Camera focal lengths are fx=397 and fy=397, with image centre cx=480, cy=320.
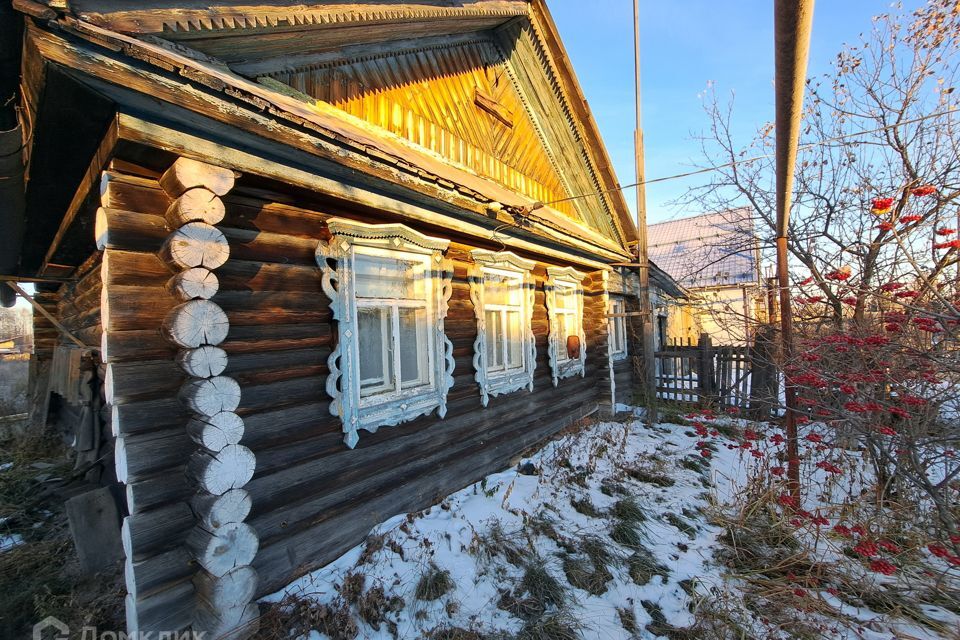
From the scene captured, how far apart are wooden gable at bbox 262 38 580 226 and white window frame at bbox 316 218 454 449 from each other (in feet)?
4.23

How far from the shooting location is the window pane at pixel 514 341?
539 cm

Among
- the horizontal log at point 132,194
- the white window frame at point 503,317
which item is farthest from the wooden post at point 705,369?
the horizontal log at point 132,194

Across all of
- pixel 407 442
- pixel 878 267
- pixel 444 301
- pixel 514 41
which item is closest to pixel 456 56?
pixel 514 41

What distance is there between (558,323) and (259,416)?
5.05 m

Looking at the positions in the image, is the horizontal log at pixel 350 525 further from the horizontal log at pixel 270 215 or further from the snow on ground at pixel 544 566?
the horizontal log at pixel 270 215

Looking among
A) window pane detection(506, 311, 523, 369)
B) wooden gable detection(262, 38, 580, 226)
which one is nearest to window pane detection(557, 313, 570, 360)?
window pane detection(506, 311, 523, 369)

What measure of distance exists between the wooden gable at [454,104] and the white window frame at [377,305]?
1.29 m

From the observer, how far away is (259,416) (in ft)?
8.71

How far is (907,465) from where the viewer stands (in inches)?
144

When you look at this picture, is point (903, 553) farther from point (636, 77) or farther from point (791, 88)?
point (636, 77)

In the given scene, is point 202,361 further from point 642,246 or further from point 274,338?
point 642,246

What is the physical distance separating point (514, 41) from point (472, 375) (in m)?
4.92

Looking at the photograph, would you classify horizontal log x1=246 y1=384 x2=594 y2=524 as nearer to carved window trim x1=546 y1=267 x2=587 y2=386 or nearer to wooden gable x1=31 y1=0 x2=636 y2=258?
carved window trim x1=546 y1=267 x2=587 y2=386

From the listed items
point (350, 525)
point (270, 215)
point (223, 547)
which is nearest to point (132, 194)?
point (270, 215)
